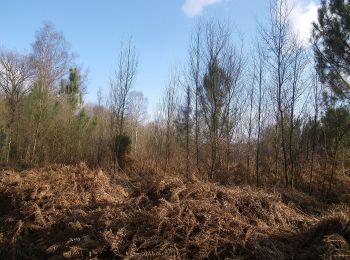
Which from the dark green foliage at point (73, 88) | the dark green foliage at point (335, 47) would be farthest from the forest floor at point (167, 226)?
the dark green foliage at point (73, 88)

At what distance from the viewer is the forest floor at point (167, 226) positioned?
554cm

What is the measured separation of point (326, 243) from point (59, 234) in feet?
15.9

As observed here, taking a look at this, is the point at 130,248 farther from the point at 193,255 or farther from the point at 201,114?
the point at 201,114

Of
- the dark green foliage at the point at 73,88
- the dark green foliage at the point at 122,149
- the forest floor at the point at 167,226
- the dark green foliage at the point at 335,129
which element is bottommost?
the forest floor at the point at 167,226

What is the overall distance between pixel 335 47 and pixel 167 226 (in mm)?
11604

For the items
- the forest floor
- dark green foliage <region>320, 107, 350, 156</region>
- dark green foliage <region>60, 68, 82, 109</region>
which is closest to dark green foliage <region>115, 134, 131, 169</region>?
dark green foliage <region>60, 68, 82, 109</region>

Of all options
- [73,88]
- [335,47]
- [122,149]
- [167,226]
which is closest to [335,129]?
[335,47]

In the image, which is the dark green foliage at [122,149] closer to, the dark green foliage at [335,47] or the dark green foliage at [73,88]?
the dark green foliage at [73,88]

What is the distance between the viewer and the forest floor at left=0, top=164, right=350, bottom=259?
218 inches

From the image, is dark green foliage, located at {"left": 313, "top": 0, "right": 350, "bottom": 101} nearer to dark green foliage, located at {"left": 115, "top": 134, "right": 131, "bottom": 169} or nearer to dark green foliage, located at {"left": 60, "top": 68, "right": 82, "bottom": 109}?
dark green foliage, located at {"left": 115, "top": 134, "right": 131, "bottom": 169}

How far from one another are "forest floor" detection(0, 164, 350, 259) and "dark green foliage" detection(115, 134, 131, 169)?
33.1 ft

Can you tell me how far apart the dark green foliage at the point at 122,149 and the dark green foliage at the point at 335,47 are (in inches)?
403

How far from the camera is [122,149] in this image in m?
19.8

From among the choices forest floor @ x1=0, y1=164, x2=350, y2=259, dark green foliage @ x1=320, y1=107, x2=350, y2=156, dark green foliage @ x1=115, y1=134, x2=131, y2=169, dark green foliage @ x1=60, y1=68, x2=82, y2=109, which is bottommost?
forest floor @ x1=0, y1=164, x2=350, y2=259
